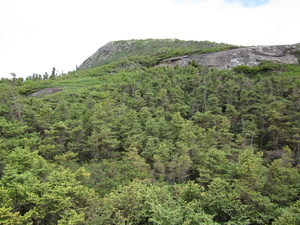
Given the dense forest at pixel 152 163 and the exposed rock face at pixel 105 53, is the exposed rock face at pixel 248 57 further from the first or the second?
the exposed rock face at pixel 105 53

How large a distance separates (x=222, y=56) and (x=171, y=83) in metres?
31.7

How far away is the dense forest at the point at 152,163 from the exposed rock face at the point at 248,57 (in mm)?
22748

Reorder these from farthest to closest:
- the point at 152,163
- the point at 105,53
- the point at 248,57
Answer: the point at 105,53
the point at 248,57
the point at 152,163

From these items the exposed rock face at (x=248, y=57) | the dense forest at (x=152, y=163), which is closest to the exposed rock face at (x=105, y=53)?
the exposed rock face at (x=248, y=57)

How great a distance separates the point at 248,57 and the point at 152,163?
55.9 meters

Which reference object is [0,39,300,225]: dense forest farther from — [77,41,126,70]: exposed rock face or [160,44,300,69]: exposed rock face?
[77,41,126,70]: exposed rock face

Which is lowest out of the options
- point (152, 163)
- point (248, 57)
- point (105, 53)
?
point (152, 163)

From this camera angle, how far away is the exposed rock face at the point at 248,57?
60938 mm

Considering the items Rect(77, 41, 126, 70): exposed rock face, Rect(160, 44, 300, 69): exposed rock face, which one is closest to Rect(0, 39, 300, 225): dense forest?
Rect(160, 44, 300, 69): exposed rock face

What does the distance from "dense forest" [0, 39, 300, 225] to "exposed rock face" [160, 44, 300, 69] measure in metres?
22.7

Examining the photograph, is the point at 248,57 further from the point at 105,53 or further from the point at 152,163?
the point at 105,53

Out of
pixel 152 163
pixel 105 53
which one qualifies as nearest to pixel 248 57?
pixel 152 163

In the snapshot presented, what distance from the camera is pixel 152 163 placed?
Result: 23031mm

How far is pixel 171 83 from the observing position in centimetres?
4303
